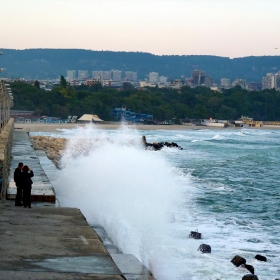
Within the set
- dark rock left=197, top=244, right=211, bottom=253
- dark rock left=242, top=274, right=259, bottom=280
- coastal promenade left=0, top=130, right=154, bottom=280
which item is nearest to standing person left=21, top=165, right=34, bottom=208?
coastal promenade left=0, top=130, right=154, bottom=280

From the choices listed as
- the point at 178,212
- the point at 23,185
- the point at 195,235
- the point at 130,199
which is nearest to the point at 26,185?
the point at 23,185

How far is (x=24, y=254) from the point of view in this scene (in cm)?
955

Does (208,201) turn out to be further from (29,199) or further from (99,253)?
(99,253)

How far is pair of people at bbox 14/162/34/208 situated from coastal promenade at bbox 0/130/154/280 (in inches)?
7.0

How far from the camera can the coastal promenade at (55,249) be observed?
28.7ft

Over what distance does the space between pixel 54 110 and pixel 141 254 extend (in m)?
102

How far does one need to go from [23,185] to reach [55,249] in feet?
11.3

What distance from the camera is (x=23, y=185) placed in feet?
A: 43.3

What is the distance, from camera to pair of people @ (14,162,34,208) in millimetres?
13188

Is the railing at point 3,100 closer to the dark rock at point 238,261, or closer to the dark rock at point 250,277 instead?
the dark rock at point 238,261

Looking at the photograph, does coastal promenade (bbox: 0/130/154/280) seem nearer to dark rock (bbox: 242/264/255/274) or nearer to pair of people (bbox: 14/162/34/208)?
pair of people (bbox: 14/162/34/208)

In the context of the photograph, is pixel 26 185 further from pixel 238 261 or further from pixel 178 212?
pixel 178 212

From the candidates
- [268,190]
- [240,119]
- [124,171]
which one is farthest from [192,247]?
[240,119]

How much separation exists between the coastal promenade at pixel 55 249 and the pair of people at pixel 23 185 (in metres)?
0.18
